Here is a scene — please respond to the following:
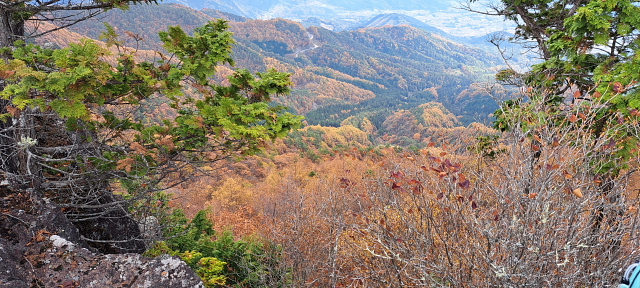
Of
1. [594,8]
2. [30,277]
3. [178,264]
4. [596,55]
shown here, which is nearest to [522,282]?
[178,264]

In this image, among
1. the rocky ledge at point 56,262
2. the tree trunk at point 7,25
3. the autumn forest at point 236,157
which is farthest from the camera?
the tree trunk at point 7,25

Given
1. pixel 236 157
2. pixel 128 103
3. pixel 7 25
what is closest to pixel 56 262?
pixel 128 103

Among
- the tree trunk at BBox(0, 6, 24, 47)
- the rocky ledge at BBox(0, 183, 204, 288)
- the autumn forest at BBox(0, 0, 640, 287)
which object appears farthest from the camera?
the tree trunk at BBox(0, 6, 24, 47)

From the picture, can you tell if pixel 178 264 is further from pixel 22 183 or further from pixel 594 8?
pixel 594 8

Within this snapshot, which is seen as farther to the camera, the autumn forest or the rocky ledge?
the rocky ledge

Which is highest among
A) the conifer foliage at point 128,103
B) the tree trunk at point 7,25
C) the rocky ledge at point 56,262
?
the tree trunk at point 7,25

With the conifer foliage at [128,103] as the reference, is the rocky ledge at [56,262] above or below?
below

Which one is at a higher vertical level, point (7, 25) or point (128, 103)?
point (7, 25)

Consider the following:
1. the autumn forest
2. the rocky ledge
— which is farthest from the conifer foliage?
the rocky ledge

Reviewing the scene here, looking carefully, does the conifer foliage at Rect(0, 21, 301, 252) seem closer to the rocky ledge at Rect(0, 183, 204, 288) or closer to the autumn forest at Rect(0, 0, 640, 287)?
the autumn forest at Rect(0, 0, 640, 287)

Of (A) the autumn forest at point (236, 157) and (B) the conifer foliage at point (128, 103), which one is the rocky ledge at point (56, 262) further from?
(B) the conifer foliage at point (128, 103)

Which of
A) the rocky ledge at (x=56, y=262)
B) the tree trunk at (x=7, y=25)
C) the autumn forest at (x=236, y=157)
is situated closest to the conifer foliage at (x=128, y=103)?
the autumn forest at (x=236, y=157)

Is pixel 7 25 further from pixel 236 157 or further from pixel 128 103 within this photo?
pixel 236 157

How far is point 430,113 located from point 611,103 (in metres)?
138
